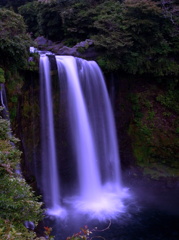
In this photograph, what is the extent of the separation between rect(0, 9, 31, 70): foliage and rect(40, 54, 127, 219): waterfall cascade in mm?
1146

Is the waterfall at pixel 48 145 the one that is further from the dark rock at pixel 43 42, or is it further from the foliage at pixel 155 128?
the foliage at pixel 155 128

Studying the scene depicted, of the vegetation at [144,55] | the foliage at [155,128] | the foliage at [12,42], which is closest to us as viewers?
the foliage at [12,42]

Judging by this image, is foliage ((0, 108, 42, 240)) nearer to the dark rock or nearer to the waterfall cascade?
the waterfall cascade

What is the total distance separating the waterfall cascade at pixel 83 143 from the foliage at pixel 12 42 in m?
1.15

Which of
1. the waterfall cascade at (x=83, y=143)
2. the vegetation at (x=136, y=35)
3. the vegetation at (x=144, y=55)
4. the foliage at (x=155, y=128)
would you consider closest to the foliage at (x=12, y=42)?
the vegetation at (x=144, y=55)

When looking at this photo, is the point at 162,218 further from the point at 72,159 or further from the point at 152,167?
the point at 72,159

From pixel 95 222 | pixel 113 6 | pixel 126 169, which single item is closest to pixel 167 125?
pixel 126 169

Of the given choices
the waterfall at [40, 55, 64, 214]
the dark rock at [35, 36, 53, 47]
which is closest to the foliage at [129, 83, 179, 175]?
the waterfall at [40, 55, 64, 214]

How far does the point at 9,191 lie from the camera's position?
3.29 meters

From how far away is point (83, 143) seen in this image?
10211 mm

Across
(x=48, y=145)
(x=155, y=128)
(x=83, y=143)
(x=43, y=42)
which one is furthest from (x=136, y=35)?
(x=48, y=145)

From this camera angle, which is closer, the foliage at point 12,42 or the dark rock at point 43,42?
the foliage at point 12,42

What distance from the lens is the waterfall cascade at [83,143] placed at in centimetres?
920

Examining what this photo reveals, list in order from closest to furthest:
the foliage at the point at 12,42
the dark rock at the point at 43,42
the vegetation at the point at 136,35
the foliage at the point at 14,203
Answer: the foliage at the point at 14,203 < the foliage at the point at 12,42 < the vegetation at the point at 136,35 < the dark rock at the point at 43,42
